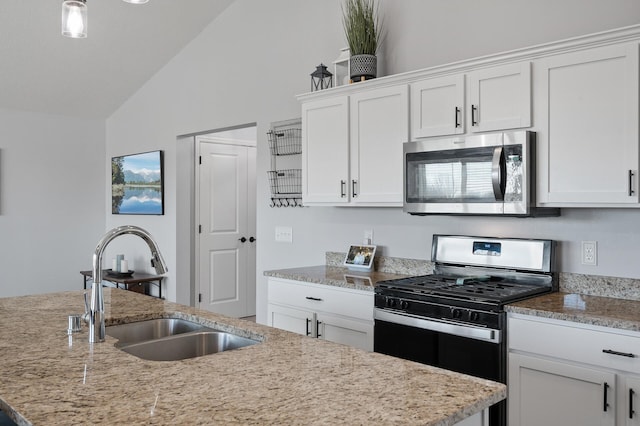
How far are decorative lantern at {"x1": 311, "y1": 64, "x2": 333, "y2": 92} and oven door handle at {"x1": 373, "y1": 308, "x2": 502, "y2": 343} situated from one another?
1.72 metres

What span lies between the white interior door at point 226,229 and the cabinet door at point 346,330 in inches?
113

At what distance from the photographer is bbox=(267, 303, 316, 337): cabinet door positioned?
11.0 feet

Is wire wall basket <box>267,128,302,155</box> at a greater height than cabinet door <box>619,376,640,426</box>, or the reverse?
wire wall basket <box>267,128,302,155</box>

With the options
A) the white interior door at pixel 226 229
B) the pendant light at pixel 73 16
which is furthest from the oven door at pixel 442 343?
the white interior door at pixel 226 229

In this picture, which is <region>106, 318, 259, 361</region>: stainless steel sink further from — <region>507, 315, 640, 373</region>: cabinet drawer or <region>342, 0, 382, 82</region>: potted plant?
<region>342, 0, 382, 82</region>: potted plant

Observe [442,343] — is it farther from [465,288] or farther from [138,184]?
[138,184]

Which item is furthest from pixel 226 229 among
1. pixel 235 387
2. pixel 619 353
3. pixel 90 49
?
pixel 235 387

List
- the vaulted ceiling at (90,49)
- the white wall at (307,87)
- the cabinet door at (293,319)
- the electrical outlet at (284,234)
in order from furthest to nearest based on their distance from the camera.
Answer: the vaulted ceiling at (90,49) < the electrical outlet at (284,234) < the cabinet door at (293,319) < the white wall at (307,87)

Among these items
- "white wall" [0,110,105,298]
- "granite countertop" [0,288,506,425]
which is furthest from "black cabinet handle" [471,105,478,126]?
"white wall" [0,110,105,298]

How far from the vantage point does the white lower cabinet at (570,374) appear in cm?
208

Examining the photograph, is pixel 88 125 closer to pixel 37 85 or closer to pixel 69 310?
pixel 37 85

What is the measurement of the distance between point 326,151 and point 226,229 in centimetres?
281

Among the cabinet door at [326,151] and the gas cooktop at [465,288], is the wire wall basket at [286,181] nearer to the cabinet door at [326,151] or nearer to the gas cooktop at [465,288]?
the cabinet door at [326,151]

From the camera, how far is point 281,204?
4.38m
